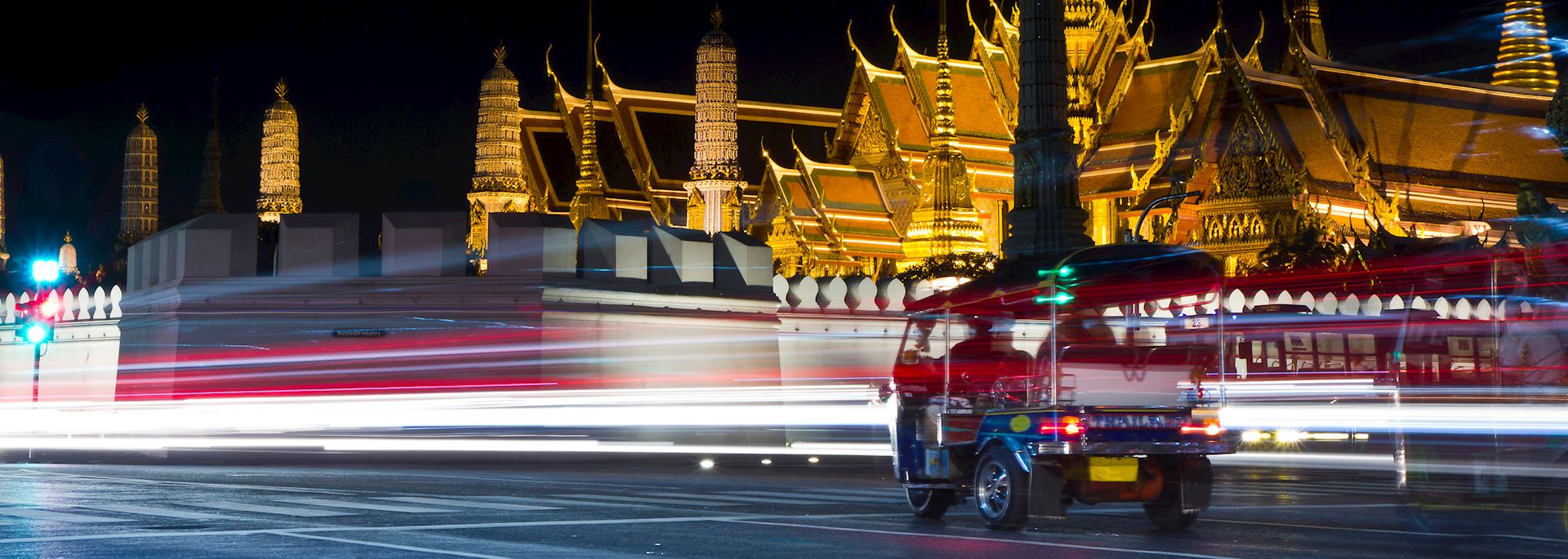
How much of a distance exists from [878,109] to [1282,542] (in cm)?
4989

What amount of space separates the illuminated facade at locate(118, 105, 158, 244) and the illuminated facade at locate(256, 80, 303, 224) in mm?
14404

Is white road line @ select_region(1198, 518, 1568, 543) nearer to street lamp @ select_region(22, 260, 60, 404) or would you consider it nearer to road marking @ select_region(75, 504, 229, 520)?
road marking @ select_region(75, 504, 229, 520)

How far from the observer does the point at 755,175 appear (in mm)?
70688

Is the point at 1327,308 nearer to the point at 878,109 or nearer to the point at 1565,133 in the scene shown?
the point at 1565,133

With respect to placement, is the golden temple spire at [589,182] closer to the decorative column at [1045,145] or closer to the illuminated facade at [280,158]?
the illuminated facade at [280,158]

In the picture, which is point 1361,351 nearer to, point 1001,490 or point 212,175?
point 1001,490

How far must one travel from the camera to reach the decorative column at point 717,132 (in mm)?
54562

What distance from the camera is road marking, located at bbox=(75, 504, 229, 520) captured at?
12.0 meters

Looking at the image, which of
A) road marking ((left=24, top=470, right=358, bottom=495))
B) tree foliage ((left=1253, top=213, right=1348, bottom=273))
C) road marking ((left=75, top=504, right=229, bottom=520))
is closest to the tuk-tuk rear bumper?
road marking ((left=75, top=504, right=229, bottom=520))

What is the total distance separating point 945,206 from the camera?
48.0 m

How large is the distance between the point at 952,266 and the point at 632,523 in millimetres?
31127

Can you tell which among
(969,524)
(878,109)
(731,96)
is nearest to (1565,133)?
(969,524)

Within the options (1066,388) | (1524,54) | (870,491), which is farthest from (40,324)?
(1524,54)

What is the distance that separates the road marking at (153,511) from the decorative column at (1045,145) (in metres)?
18.7
